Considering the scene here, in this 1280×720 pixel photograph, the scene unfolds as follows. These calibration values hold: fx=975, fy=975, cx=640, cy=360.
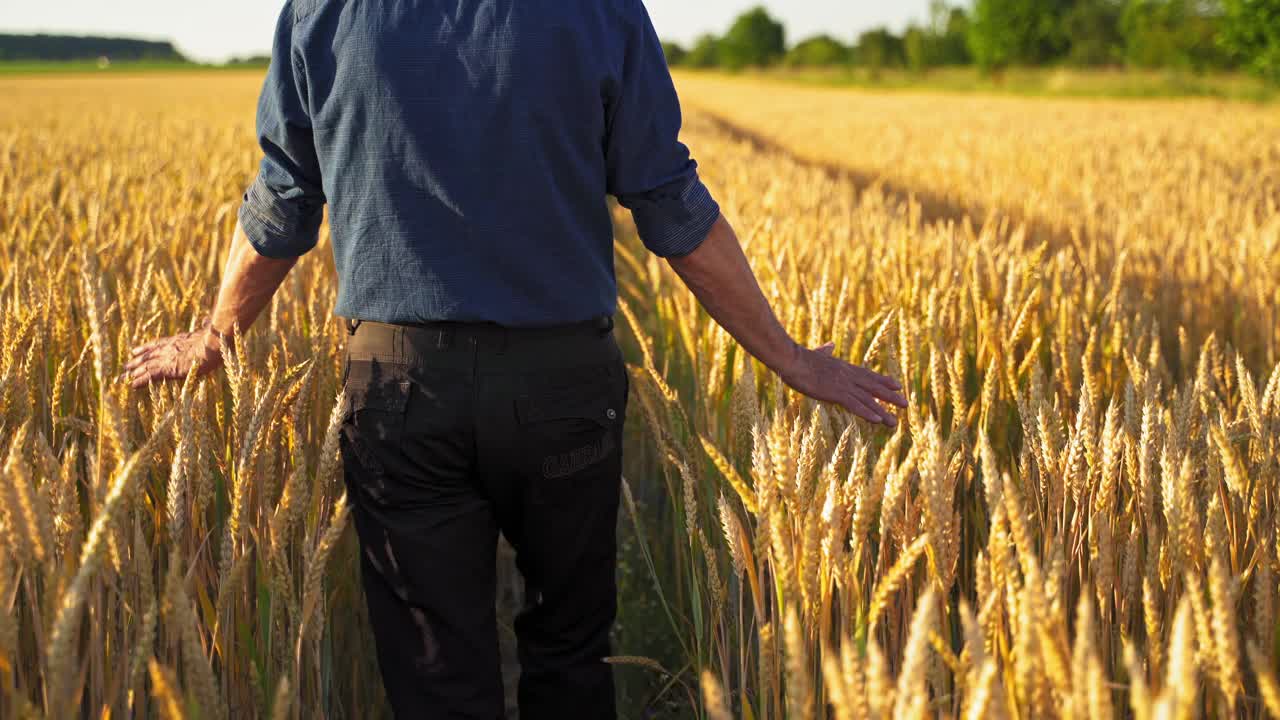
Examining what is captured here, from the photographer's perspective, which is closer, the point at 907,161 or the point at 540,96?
the point at 540,96

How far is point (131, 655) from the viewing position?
1.19 meters

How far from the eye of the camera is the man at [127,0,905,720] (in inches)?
46.5

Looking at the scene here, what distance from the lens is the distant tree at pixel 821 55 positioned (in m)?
72.4

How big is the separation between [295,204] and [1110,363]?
180cm

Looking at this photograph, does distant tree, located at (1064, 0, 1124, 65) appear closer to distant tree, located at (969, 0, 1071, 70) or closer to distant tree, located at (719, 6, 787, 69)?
distant tree, located at (969, 0, 1071, 70)

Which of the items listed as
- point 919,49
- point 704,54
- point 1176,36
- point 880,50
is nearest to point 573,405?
point 1176,36

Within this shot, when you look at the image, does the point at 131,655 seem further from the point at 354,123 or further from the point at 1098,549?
the point at 1098,549

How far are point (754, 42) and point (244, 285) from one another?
271ft

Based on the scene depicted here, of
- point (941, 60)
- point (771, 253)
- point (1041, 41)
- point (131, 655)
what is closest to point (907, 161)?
point (771, 253)

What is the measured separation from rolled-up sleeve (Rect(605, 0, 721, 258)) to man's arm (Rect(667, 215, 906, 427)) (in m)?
0.04

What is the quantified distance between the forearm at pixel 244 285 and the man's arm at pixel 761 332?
0.59 meters

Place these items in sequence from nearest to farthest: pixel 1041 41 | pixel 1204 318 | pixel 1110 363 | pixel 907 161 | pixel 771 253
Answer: pixel 1110 363 < pixel 771 253 < pixel 1204 318 < pixel 907 161 < pixel 1041 41

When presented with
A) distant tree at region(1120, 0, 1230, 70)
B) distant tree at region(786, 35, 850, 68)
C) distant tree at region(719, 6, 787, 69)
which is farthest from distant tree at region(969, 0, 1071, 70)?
distant tree at region(719, 6, 787, 69)

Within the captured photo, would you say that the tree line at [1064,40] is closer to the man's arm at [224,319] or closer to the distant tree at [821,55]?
the distant tree at [821,55]
